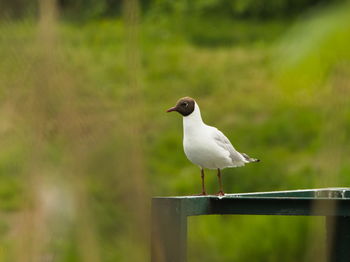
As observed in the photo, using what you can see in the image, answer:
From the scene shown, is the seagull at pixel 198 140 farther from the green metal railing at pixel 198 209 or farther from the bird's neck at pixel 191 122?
the green metal railing at pixel 198 209

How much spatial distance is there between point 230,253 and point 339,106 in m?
4.52

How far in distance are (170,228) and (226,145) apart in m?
0.87

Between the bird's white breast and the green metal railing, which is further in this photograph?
the bird's white breast

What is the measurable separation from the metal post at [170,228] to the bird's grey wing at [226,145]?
2.48 ft

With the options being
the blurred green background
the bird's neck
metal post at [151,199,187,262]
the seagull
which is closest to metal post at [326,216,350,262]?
the seagull

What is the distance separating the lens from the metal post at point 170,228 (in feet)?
7.27

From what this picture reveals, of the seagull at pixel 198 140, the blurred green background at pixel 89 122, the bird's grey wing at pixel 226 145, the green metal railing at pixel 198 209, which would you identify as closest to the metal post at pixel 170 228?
the green metal railing at pixel 198 209

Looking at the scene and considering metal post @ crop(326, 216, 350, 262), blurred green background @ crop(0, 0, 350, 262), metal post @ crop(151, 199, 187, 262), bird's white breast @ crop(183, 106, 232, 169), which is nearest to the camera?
blurred green background @ crop(0, 0, 350, 262)

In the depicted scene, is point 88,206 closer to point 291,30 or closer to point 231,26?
point 291,30

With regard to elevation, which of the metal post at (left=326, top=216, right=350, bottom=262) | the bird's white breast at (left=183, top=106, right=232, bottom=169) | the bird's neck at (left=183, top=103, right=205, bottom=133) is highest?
the bird's neck at (left=183, top=103, right=205, bottom=133)

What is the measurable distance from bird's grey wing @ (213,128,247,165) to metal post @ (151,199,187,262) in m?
0.75

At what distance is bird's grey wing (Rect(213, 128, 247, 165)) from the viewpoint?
3077mm

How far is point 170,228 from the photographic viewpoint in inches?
90.1

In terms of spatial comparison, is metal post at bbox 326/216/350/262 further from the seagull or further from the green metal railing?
the green metal railing
